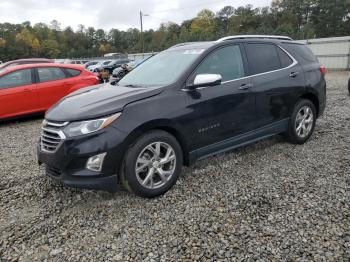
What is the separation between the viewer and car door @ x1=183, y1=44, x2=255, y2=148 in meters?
3.72

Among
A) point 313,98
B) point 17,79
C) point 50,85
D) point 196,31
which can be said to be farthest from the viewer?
point 196,31

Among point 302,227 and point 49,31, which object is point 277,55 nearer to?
point 302,227

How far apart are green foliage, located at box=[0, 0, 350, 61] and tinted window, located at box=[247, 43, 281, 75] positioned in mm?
49381

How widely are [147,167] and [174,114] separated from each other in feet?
2.21

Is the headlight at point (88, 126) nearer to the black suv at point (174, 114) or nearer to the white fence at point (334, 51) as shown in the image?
the black suv at point (174, 114)

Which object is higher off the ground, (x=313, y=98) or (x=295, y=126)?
(x=313, y=98)

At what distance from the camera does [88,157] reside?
3.12 meters

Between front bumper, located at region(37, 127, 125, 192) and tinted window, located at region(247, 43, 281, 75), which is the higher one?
tinted window, located at region(247, 43, 281, 75)

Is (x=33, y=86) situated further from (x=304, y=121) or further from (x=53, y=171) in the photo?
(x=304, y=121)

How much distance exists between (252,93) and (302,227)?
1966 mm

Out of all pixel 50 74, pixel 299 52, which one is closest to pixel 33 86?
pixel 50 74

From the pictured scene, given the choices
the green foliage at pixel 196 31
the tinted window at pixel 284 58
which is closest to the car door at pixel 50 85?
the tinted window at pixel 284 58

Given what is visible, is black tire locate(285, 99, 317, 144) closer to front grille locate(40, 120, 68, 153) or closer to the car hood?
the car hood

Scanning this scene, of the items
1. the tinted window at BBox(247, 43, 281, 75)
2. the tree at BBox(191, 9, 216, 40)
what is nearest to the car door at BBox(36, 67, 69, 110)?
the tinted window at BBox(247, 43, 281, 75)
